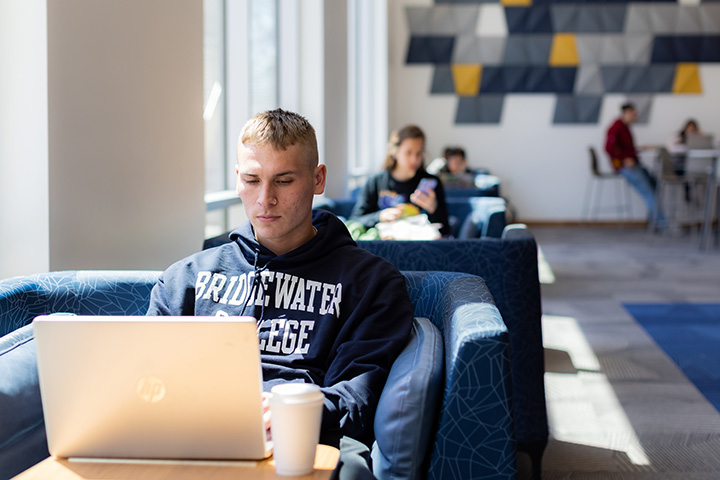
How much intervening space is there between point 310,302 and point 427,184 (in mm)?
2531

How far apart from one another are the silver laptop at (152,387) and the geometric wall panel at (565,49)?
10.4 meters

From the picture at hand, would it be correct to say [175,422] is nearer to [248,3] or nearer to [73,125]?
[73,125]

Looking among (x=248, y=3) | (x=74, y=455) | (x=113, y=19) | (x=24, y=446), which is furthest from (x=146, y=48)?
(x=248, y=3)

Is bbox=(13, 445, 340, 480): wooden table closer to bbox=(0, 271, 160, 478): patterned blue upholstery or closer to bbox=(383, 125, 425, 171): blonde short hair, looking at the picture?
bbox=(0, 271, 160, 478): patterned blue upholstery

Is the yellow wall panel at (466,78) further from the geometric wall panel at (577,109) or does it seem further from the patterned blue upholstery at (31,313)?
the patterned blue upholstery at (31,313)

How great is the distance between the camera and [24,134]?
1.88 meters

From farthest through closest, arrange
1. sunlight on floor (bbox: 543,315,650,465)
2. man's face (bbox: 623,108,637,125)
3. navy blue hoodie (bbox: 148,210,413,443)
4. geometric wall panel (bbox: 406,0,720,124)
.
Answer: geometric wall panel (bbox: 406,0,720,124)
man's face (bbox: 623,108,637,125)
sunlight on floor (bbox: 543,315,650,465)
navy blue hoodie (bbox: 148,210,413,443)

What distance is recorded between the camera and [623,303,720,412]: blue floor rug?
12.0 feet

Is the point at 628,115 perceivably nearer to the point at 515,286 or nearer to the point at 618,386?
the point at 618,386

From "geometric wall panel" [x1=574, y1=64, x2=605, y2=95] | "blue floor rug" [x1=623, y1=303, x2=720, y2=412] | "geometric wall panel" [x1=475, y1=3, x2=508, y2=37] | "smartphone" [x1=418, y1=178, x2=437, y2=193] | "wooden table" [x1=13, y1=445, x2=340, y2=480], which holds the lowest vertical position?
"blue floor rug" [x1=623, y1=303, x2=720, y2=412]

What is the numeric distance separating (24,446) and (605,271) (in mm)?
6253

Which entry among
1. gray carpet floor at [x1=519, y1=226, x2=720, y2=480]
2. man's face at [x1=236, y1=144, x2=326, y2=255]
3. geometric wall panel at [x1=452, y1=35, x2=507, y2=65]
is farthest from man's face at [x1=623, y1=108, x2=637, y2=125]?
man's face at [x1=236, y1=144, x2=326, y2=255]

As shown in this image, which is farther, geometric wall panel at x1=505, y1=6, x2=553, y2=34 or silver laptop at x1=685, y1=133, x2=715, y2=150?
geometric wall panel at x1=505, y1=6, x2=553, y2=34

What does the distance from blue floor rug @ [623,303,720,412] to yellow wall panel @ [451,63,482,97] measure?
6.21 m
